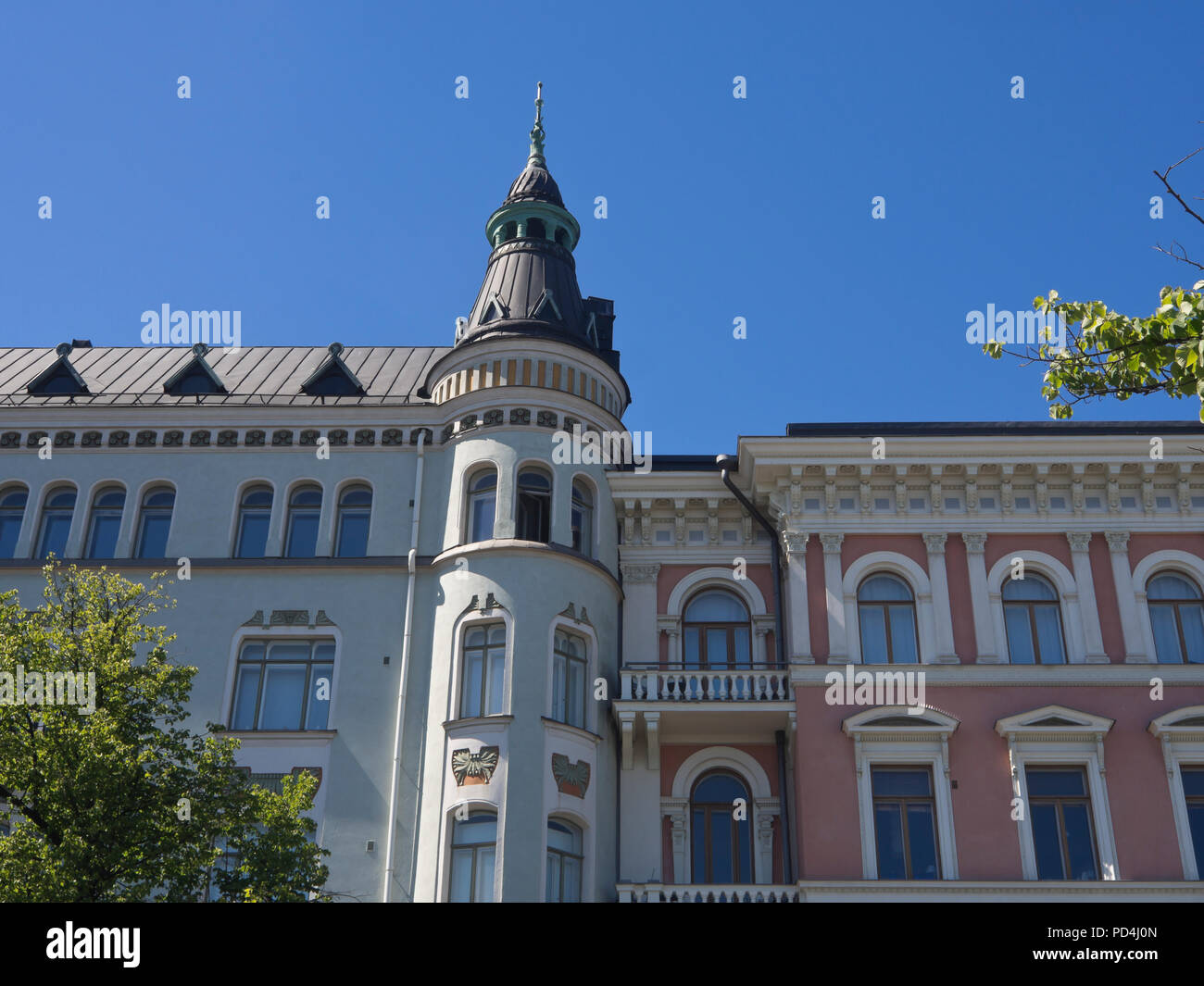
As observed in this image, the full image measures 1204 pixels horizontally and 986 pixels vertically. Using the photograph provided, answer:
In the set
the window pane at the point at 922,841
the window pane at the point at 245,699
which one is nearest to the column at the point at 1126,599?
the window pane at the point at 922,841

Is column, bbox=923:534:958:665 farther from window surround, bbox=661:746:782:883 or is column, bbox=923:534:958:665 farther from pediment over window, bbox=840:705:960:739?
window surround, bbox=661:746:782:883

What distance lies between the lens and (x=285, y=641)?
25906 millimetres

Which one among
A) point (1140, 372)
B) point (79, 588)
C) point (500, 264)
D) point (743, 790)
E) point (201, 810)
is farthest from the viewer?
point (500, 264)

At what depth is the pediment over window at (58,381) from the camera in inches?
1198

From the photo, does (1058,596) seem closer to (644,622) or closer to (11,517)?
(644,622)

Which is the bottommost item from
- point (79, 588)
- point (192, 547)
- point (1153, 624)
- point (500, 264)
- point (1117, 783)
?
point (1117, 783)

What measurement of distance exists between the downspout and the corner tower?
263 centimetres

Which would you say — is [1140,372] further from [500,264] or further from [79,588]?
[500,264]

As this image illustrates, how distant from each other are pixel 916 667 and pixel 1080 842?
13.6 ft

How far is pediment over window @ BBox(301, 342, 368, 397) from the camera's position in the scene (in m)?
29.8

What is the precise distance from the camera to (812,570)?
2598cm

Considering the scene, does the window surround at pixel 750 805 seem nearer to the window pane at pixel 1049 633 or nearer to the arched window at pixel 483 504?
the window pane at pixel 1049 633
